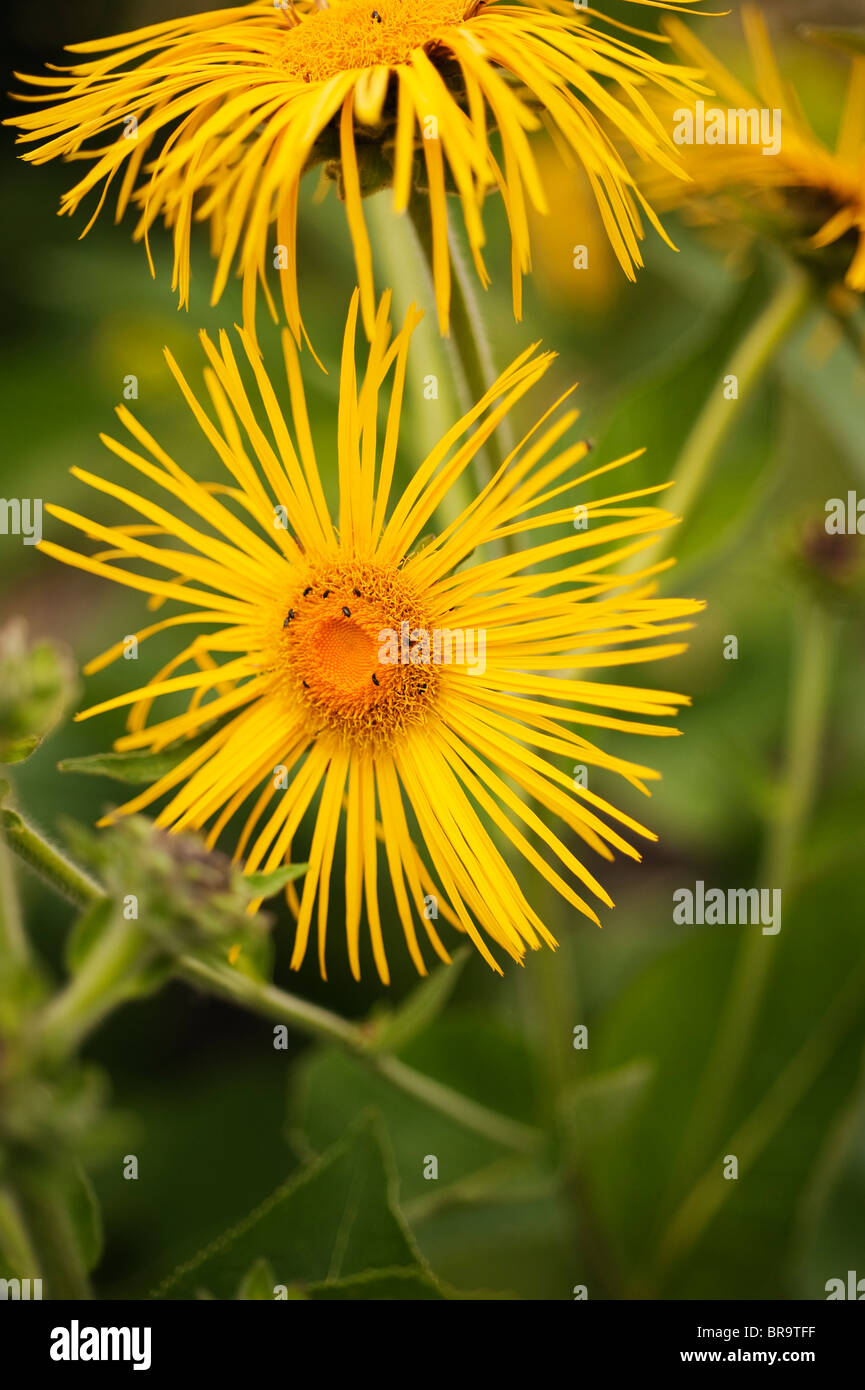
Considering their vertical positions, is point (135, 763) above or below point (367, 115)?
below

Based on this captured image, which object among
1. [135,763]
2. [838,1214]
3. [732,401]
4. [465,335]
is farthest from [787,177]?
[838,1214]

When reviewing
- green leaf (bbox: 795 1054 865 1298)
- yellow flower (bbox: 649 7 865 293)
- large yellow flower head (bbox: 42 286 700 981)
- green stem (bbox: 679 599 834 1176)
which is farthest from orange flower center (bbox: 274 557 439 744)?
green leaf (bbox: 795 1054 865 1298)

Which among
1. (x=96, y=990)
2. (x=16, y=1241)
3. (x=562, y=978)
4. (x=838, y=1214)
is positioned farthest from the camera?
(x=838, y=1214)

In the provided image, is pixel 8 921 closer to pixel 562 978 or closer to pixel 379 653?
pixel 379 653

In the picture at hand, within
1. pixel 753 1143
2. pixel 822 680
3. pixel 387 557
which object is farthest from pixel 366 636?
pixel 753 1143

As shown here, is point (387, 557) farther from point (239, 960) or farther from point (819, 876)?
point (819, 876)

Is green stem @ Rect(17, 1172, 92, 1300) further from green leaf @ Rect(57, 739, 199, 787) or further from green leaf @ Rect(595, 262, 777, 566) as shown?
green leaf @ Rect(595, 262, 777, 566)
